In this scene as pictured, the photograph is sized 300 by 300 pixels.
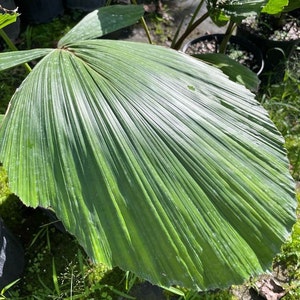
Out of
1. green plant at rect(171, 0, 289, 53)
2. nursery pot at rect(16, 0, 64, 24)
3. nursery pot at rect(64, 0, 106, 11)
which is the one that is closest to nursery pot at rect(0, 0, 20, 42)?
nursery pot at rect(16, 0, 64, 24)

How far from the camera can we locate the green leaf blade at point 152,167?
2.47ft

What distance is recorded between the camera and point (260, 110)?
1.00 metres

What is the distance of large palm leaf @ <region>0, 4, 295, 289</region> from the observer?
2.47ft

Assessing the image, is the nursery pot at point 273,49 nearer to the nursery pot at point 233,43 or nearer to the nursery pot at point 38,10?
the nursery pot at point 233,43

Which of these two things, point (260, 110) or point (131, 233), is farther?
point (260, 110)

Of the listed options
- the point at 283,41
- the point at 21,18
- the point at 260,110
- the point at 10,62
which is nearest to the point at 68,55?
the point at 10,62

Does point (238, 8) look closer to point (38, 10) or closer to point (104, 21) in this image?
point (104, 21)

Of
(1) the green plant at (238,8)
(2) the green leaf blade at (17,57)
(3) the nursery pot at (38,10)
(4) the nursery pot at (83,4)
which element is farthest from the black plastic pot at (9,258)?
(4) the nursery pot at (83,4)

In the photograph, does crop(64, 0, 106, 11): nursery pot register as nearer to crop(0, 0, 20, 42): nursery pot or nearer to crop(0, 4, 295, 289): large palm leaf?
crop(0, 0, 20, 42): nursery pot

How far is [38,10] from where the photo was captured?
2498mm

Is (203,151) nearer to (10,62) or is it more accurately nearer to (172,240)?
(172,240)

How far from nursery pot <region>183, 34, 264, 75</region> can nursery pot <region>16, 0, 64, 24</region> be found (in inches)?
34.8

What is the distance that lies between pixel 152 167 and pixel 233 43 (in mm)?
1661

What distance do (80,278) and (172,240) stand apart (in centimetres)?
89
